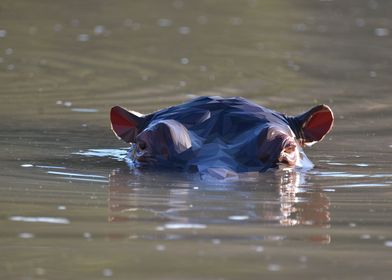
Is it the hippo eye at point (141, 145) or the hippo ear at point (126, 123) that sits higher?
the hippo ear at point (126, 123)

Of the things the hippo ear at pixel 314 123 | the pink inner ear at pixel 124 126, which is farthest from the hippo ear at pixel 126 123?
the hippo ear at pixel 314 123

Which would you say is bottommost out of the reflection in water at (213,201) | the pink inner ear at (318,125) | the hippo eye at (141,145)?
the reflection in water at (213,201)

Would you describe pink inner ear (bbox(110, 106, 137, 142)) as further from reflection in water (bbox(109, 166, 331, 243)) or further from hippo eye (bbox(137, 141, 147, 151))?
reflection in water (bbox(109, 166, 331, 243))

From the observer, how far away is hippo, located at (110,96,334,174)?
6.70 meters

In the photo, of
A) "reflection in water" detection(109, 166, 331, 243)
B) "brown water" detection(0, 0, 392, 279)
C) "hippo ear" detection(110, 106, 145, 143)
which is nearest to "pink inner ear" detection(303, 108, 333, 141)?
"brown water" detection(0, 0, 392, 279)

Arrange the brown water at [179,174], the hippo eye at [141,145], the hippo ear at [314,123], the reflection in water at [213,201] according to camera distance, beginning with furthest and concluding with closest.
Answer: the hippo ear at [314,123], the hippo eye at [141,145], the reflection in water at [213,201], the brown water at [179,174]

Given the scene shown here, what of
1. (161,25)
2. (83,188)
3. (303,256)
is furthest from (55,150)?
(161,25)

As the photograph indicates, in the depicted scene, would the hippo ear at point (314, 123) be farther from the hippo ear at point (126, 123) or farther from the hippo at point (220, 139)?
the hippo ear at point (126, 123)

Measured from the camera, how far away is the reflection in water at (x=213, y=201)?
5.35 metres

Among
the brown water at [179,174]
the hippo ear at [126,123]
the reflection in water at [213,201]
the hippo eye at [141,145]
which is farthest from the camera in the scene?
the hippo ear at [126,123]

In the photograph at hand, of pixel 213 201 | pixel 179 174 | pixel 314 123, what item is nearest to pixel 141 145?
pixel 179 174

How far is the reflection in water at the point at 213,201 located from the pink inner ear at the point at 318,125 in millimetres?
641

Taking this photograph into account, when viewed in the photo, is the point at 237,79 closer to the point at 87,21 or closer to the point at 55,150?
the point at 55,150

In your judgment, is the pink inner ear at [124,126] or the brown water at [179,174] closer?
the brown water at [179,174]
